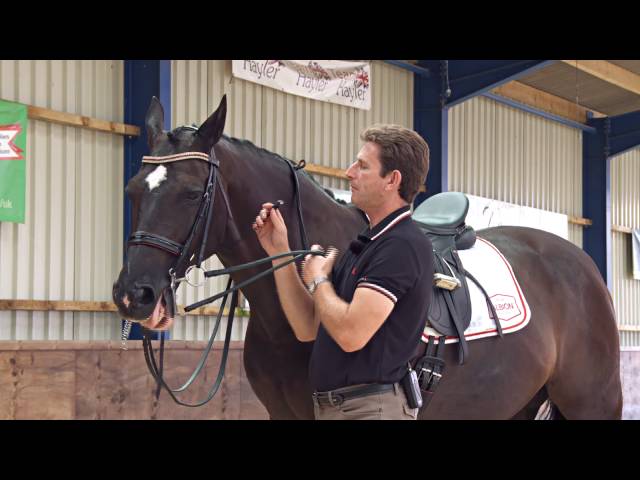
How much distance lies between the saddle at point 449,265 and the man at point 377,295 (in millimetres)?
885

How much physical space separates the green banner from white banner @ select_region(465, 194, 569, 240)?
671 centimetres

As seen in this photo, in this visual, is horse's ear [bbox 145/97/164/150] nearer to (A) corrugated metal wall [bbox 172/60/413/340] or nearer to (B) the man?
(B) the man

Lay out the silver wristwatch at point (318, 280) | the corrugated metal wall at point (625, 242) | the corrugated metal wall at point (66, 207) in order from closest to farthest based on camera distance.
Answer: the silver wristwatch at point (318, 280)
the corrugated metal wall at point (66, 207)
the corrugated metal wall at point (625, 242)

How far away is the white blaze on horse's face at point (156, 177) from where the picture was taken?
126 inches

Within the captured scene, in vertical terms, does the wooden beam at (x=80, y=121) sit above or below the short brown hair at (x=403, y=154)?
above

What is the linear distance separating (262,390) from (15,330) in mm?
4974

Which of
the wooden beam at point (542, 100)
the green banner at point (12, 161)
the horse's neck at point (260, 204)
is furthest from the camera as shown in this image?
the wooden beam at point (542, 100)

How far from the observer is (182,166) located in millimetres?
3287

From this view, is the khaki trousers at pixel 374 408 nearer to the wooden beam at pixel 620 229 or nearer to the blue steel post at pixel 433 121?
the blue steel post at pixel 433 121

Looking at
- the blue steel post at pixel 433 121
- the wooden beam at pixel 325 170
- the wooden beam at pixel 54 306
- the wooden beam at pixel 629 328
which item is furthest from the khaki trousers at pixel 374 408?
the wooden beam at pixel 629 328

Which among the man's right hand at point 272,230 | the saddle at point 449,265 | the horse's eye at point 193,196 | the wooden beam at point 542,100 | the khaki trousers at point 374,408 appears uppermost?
the wooden beam at point 542,100

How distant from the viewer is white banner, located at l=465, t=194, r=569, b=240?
43.6ft

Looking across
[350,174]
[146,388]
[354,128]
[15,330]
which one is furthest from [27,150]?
[350,174]

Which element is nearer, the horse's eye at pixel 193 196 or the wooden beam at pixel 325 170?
the horse's eye at pixel 193 196
